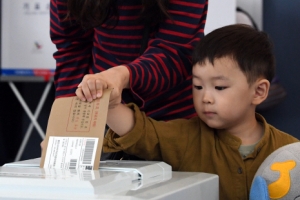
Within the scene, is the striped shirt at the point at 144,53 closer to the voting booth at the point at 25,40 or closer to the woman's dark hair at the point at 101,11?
the woman's dark hair at the point at 101,11

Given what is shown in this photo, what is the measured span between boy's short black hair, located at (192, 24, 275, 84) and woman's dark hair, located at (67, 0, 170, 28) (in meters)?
0.10

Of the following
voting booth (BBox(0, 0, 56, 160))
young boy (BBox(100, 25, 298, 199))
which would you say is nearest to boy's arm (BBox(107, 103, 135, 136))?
young boy (BBox(100, 25, 298, 199))

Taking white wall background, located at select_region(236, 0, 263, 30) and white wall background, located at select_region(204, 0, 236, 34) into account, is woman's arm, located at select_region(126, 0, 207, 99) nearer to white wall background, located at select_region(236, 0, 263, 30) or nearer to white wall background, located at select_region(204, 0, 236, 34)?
white wall background, located at select_region(204, 0, 236, 34)

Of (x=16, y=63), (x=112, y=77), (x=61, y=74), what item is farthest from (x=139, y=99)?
(x=16, y=63)

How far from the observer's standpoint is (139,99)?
1.11 m

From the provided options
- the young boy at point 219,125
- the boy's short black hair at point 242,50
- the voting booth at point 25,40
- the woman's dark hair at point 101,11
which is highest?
the woman's dark hair at point 101,11

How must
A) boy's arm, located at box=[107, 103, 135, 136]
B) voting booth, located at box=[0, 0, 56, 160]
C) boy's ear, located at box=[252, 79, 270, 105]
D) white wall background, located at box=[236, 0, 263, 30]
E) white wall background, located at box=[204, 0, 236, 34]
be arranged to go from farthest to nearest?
voting booth, located at box=[0, 0, 56, 160] → white wall background, located at box=[236, 0, 263, 30] → white wall background, located at box=[204, 0, 236, 34] → boy's ear, located at box=[252, 79, 270, 105] → boy's arm, located at box=[107, 103, 135, 136]

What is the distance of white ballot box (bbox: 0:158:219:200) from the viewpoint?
0.73m

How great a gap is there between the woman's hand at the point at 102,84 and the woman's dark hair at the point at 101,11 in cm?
17

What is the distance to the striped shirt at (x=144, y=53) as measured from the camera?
1088 mm

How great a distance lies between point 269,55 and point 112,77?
1.23ft

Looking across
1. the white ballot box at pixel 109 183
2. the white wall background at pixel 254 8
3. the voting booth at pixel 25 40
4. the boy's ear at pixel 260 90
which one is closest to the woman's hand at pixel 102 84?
the white ballot box at pixel 109 183

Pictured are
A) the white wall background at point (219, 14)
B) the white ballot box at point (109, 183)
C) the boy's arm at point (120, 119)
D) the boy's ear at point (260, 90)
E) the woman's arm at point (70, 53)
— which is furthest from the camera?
A: the white wall background at point (219, 14)

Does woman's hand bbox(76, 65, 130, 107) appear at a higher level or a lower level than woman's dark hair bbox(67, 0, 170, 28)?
lower
